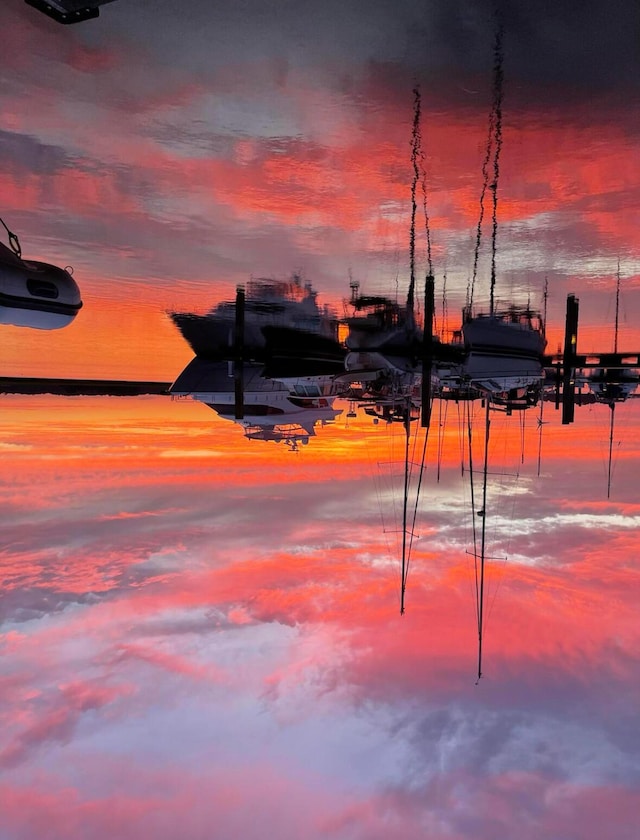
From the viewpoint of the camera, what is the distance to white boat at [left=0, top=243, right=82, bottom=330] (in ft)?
29.1

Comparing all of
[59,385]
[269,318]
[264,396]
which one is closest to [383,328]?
[269,318]

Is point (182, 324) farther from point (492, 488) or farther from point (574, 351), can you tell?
point (492, 488)

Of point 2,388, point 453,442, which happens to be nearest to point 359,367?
point 2,388

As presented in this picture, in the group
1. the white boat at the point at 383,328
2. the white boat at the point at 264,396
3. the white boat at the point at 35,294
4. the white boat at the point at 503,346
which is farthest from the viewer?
the white boat at the point at 264,396

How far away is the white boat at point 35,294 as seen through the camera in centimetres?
888

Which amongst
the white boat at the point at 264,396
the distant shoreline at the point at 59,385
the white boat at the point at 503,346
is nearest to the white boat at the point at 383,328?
the white boat at the point at 503,346

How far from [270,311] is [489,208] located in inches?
271

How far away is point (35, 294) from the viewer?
30.1 ft

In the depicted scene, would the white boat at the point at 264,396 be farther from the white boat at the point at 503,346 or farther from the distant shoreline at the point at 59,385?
the white boat at the point at 503,346

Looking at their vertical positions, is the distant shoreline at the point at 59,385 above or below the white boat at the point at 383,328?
below

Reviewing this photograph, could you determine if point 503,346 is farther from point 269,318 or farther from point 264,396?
point 264,396

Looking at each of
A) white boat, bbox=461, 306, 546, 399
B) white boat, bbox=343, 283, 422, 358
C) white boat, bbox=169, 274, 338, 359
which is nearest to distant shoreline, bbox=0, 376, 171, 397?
white boat, bbox=169, 274, 338, 359

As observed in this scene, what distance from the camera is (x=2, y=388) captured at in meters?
13.3

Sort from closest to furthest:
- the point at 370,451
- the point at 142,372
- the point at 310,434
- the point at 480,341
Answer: the point at 480,341 < the point at 142,372 < the point at 310,434 < the point at 370,451
